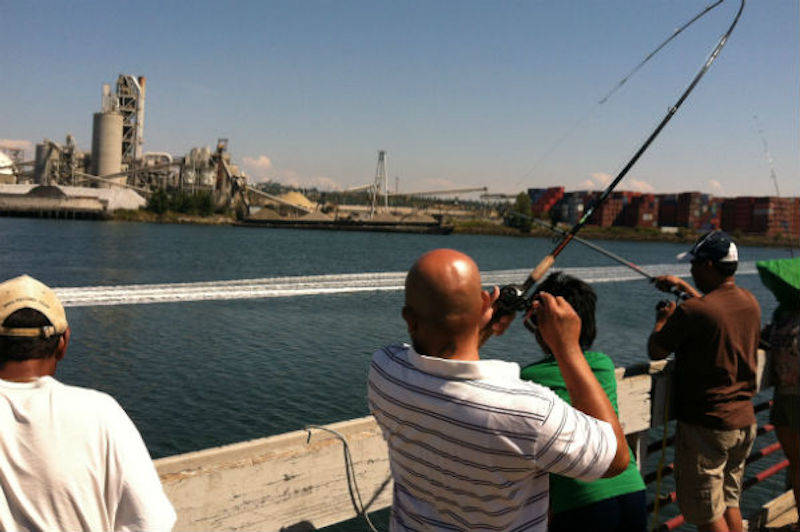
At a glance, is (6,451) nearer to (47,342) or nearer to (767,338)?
(47,342)

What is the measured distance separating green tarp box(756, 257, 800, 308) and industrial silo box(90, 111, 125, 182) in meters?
111

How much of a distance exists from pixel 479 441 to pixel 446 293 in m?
0.33

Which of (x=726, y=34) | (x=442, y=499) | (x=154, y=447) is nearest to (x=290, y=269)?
(x=154, y=447)

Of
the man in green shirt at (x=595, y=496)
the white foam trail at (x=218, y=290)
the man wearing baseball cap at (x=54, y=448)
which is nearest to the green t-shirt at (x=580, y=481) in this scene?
the man in green shirt at (x=595, y=496)

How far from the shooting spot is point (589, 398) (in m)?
1.56

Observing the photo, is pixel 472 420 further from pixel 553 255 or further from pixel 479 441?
pixel 553 255

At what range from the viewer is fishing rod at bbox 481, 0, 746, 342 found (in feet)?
6.52

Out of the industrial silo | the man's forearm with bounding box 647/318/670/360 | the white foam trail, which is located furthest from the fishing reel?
the industrial silo

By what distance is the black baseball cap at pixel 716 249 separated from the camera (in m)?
2.99

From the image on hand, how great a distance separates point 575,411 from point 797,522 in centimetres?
327

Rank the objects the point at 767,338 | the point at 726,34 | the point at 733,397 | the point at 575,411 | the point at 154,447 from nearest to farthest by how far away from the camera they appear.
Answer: the point at 575,411 < the point at 733,397 < the point at 767,338 < the point at 726,34 < the point at 154,447

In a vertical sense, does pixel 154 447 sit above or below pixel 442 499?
below

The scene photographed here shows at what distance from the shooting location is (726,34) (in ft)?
15.7

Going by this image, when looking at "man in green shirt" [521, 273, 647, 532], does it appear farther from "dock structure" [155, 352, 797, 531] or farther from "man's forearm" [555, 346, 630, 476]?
"dock structure" [155, 352, 797, 531]
